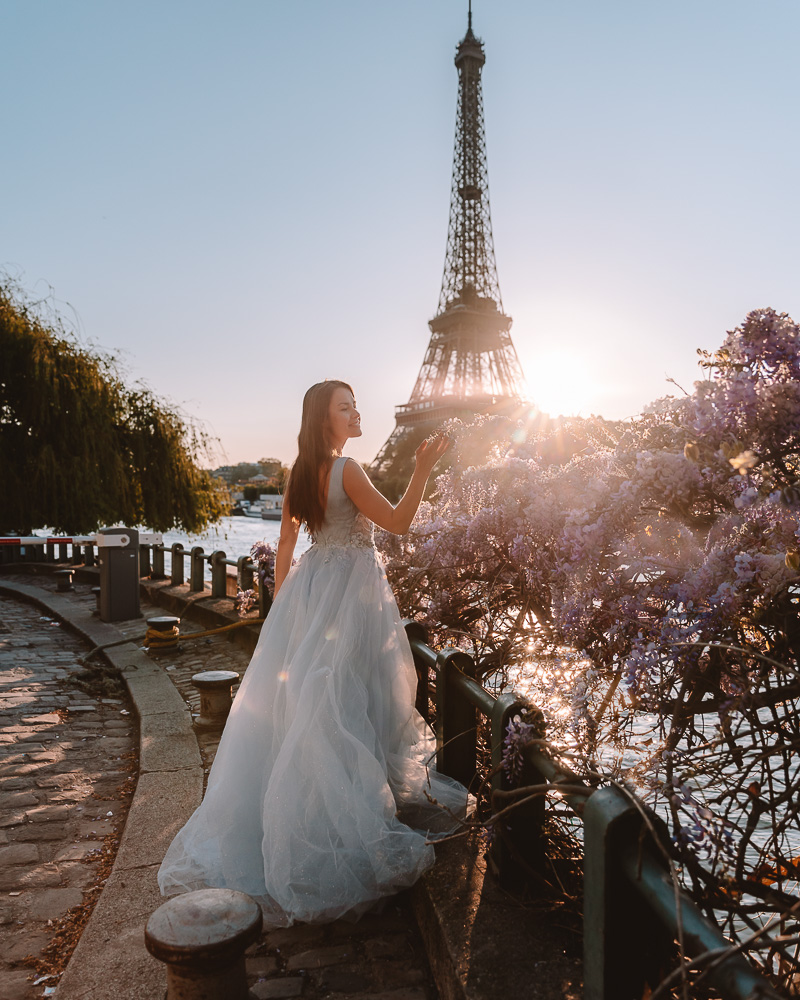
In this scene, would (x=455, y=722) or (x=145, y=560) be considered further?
(x=145, y=560)

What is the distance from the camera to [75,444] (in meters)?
14.2

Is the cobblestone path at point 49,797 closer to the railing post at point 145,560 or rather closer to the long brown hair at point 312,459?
the long brown hair at point 312,459

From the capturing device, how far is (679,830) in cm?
136

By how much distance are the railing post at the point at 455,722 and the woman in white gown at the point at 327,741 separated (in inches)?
2.9

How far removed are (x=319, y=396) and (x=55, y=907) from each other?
7.23ft

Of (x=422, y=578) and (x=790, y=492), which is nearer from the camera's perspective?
(x=790, y=492)

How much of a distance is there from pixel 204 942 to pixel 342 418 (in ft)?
6.58

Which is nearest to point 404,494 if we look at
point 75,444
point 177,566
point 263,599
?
point 263,599

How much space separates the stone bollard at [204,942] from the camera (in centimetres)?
174

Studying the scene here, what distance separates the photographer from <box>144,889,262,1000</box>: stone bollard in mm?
1736

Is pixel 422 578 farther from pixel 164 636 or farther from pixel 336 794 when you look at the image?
pixel 164 636

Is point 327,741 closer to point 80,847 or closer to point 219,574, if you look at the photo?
point 80,847

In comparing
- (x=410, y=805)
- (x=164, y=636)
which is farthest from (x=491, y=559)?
(x=164, y=636)

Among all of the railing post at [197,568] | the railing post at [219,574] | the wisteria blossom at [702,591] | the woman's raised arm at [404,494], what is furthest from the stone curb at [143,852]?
the railing post at [197,568]
